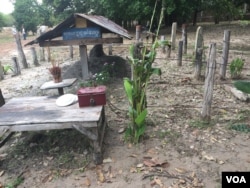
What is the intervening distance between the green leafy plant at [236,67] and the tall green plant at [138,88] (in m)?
3.33

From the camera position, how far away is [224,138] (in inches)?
154

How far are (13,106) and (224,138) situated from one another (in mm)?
3385

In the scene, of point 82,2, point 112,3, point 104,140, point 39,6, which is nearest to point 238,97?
point 104,140

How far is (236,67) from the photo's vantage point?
6.34 m

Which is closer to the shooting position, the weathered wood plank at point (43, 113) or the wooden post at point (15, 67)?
the weathered wood plank at point (43, 113)

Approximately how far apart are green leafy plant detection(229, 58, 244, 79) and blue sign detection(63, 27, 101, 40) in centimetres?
339

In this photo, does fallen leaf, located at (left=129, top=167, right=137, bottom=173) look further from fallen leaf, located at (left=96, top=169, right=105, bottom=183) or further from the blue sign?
the blue sign

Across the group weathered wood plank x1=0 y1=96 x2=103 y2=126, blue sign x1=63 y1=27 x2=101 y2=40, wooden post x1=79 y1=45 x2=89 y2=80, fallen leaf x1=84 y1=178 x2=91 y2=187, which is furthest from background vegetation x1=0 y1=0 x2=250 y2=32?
fallen leaf x1=84 y1=178 x2=91 y2=187

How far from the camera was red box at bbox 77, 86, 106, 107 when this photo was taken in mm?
3668

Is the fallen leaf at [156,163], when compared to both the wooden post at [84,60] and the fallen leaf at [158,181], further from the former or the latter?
the wooden post at [84,60]

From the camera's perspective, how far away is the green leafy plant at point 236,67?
627cm

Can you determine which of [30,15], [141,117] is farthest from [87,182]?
[30,15]

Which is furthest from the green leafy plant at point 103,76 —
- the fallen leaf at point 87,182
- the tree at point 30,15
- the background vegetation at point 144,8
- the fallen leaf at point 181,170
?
the tree at point 30,15

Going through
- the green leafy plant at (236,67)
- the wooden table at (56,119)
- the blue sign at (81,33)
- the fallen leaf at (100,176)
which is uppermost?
the blue sign at (81,33)
